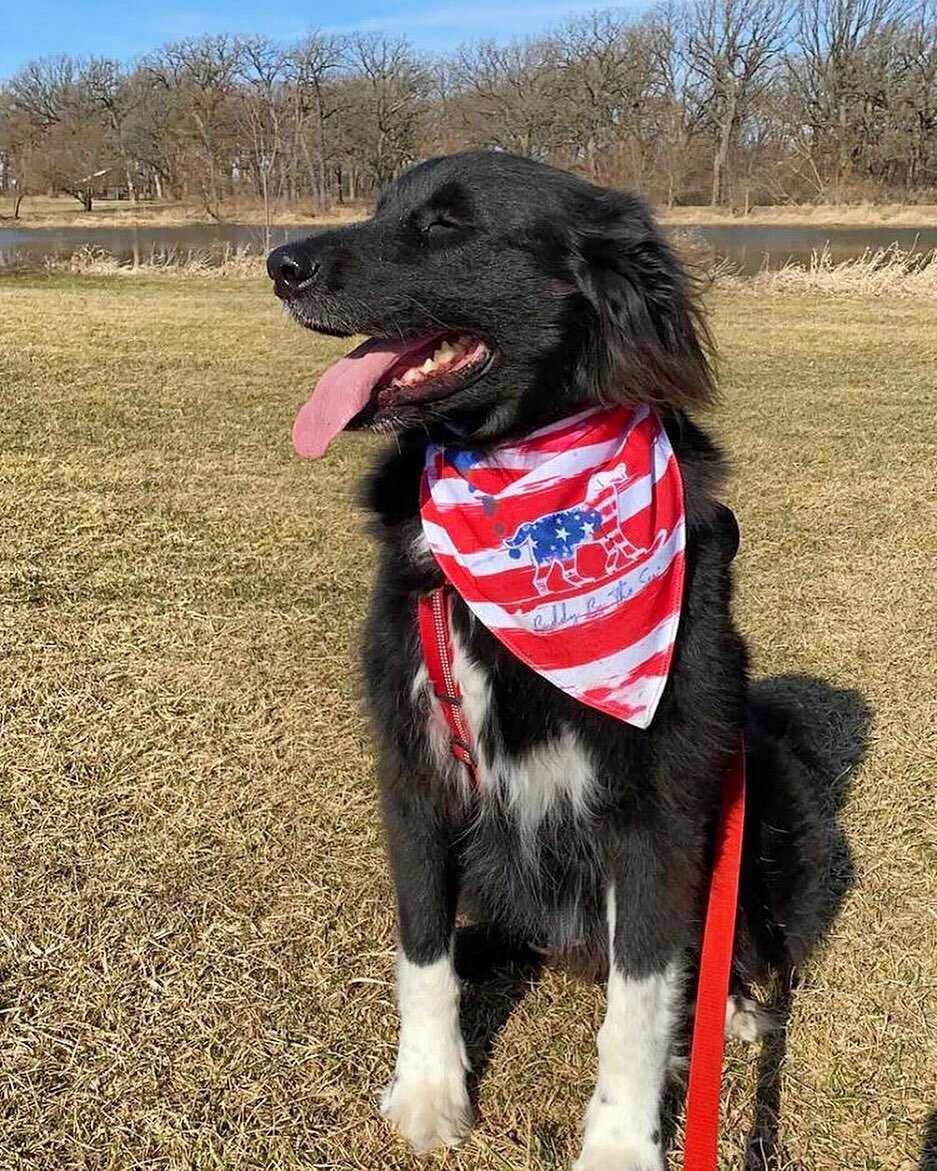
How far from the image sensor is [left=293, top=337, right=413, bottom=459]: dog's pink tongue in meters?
1.78

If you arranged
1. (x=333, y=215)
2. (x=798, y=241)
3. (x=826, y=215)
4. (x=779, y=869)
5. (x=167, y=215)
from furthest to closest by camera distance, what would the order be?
(x=167, y=215), (x=333, y=215), (x=826, y=215), (x=798, y=241), (x=779, y=869)

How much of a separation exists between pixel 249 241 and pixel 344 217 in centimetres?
1172

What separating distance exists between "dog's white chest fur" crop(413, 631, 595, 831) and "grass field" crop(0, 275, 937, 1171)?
60 cm

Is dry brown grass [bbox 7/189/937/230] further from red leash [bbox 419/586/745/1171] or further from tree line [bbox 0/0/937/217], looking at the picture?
red leash [bbox 419/586/745/1171]

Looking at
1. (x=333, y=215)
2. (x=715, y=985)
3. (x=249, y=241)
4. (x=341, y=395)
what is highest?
(x=333, y=215)

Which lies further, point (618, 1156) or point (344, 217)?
point (344, 217)

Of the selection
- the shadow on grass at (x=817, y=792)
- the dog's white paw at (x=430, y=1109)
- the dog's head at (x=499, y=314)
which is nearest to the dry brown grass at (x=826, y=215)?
the shadow on grass at (x=817, y=792)

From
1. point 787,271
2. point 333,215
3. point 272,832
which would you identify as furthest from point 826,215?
point 272,832

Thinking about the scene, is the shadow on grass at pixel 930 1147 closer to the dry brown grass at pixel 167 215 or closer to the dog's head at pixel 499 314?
the dog's head at pixel 499 314

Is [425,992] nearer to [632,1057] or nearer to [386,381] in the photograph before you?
[632,1057]

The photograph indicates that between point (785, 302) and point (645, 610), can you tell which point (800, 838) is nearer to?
point (645, 610)

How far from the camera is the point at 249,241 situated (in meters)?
25.5

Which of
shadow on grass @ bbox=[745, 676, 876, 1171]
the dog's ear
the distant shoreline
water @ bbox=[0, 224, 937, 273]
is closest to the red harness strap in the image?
the dog's ear

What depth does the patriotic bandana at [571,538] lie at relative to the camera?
1.75m
